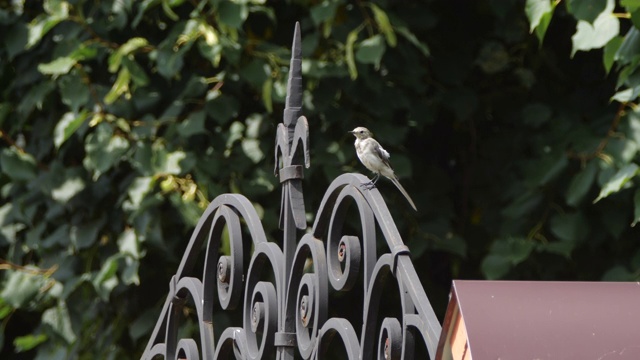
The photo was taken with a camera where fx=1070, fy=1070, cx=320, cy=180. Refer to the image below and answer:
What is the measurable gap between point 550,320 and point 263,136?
2186mm

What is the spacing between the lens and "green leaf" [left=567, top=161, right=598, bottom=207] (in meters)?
2.71

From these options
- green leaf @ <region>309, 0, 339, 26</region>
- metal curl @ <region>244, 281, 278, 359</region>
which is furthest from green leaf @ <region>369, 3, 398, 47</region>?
metal curl @ <region>244, 281, 278, 359</region>

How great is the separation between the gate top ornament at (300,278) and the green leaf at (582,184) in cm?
124

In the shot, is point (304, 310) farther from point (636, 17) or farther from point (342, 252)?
point (636, 17)

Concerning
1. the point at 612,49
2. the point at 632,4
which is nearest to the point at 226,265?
the point at 632,4

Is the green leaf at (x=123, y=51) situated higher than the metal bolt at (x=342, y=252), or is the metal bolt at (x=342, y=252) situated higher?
the metal bolt at (x=342, y=252)

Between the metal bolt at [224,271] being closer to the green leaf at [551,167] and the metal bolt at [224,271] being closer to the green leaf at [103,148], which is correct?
the green leaf at [103,148]

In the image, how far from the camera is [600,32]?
237 cm

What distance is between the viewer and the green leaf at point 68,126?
2.84 m

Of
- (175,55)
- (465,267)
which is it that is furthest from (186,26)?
(465,267)

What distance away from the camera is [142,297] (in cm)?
307

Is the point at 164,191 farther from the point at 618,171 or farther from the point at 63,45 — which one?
the point at 618,171

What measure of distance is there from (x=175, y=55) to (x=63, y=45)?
1.24 feet

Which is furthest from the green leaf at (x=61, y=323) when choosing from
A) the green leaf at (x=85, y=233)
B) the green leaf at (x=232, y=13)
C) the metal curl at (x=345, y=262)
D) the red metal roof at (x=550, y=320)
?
the red metal roof at (x=550, y=320)
